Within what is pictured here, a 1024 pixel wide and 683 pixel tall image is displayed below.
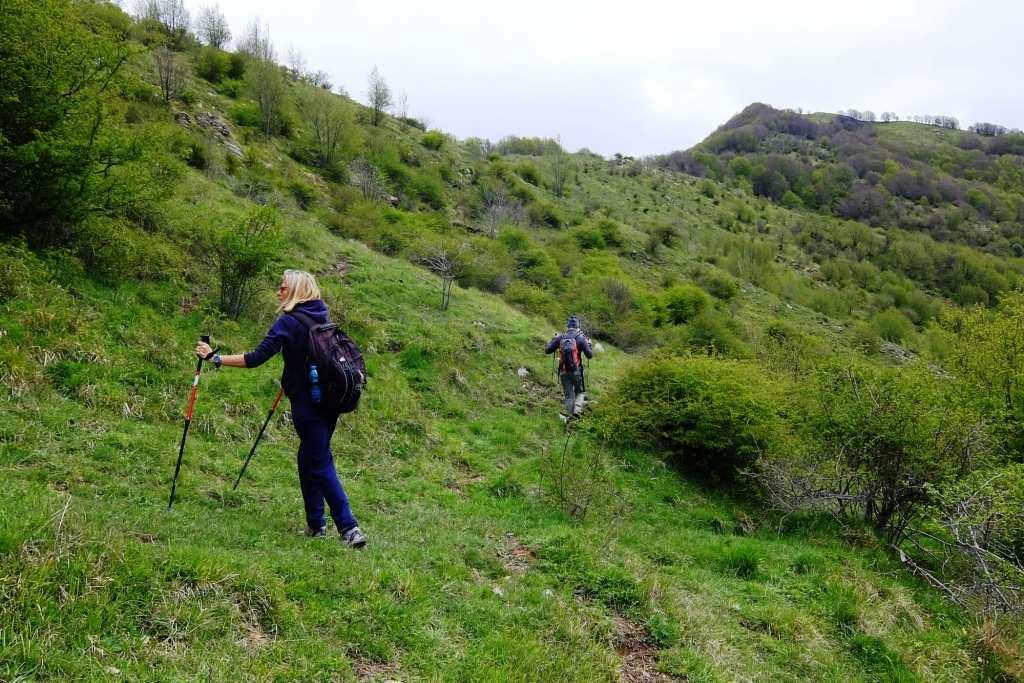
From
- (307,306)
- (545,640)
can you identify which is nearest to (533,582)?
(545,640)

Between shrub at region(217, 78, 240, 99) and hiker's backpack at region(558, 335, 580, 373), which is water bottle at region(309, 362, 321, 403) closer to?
hiker's backpack at region(558, 335, 580, 373)

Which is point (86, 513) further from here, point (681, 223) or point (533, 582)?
point (681, 223)

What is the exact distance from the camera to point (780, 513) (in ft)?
33.6

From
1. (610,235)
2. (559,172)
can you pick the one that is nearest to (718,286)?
(610,235)

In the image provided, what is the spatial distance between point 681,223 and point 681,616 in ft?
193

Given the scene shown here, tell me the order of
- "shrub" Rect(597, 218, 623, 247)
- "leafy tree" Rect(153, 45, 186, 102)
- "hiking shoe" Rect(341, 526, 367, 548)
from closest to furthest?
"hiking shoe" Rect(341, 526, 367, 548) → "leafy tree" Rect(153, 45, 186, 102) → "shrub" Rect(597, 218, 623, 247)

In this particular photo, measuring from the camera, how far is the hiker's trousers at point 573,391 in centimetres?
1255

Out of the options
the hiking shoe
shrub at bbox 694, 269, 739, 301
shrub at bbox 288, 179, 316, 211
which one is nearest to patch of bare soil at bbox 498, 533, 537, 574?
the hiking shoe

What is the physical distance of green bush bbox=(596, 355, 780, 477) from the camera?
10938 millimetres

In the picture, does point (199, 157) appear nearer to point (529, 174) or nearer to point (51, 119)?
point (51, 119)

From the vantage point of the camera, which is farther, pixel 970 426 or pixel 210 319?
pixel 210 319

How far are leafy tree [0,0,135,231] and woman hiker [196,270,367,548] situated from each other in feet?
18.4

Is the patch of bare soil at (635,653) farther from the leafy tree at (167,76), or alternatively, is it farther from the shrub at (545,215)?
the shrub at (545,215)

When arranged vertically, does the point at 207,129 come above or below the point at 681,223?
below
